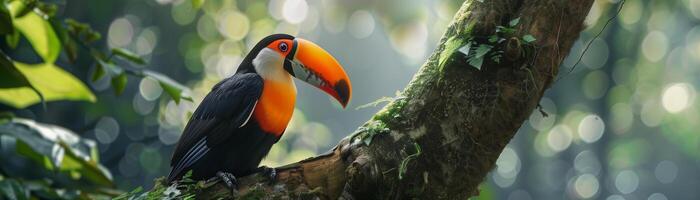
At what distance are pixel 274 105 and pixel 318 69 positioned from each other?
0.79 feet

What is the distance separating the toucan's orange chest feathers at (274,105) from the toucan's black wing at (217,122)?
0.03 metres

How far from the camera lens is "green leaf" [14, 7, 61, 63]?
4.21 m

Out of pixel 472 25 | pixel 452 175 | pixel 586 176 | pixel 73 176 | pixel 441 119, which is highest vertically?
pixel 586 176

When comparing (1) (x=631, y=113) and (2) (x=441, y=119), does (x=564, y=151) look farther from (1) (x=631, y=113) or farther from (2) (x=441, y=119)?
(2) (x=441, y=119)

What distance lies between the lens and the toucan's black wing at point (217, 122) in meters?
3.28

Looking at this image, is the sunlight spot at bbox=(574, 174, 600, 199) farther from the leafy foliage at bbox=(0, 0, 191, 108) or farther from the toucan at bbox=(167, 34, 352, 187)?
the toucan at bbox=(167, 34, 352, 187)

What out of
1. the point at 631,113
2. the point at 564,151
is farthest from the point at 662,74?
the point at 564,151

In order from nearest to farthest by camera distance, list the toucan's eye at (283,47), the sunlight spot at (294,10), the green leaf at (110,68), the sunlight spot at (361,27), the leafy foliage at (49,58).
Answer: the toucan's eye at (283,47), the leafy foliage at (49,58), the green leaf at (110,68), the sunlight spot at (294,10), the sunlight spot at (361,27)

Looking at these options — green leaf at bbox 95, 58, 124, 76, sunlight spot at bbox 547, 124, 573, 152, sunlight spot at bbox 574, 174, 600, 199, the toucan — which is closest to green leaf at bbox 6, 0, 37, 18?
green leaf at bbox 95, 58, 124, 76

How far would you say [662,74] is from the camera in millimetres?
17750

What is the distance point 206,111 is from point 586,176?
17898 mm

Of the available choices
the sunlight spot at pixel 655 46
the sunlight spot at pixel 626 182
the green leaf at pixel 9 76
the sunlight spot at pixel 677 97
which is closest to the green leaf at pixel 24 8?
the green leaf at pixel 9 76

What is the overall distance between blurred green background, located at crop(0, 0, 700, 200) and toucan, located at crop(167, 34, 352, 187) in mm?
6781

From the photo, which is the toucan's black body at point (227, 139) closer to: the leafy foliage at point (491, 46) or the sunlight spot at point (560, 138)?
the leafy foliage at point (491, 46)
